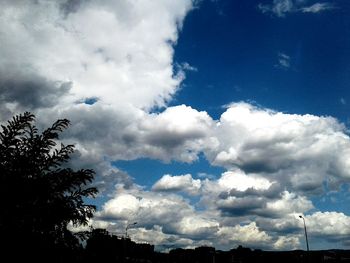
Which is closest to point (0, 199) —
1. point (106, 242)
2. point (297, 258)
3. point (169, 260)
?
point (106, 242)

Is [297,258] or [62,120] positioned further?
[297,258]

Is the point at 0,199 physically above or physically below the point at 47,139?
below

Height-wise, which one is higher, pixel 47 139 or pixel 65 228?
pixel 47 139

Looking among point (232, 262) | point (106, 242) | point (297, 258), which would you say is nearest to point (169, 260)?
point (232, 262)

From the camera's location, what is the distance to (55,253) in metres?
3.44

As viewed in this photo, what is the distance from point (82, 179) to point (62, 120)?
689mm

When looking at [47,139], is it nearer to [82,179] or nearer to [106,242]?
[82,179]

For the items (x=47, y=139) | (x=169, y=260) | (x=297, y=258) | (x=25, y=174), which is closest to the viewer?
(x=25, y=174)

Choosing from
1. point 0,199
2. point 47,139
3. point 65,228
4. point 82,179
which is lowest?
point 65,228

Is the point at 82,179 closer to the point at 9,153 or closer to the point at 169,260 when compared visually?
the point at 9,153

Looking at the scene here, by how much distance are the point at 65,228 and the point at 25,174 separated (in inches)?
26.4

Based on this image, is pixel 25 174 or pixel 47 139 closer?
pixel 25 174

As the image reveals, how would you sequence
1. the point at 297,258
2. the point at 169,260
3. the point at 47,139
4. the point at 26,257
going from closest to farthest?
the point at 26,257
the point at 47,139
the point at 297,258
the point at 169,260

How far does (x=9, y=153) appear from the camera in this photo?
3750 mm
